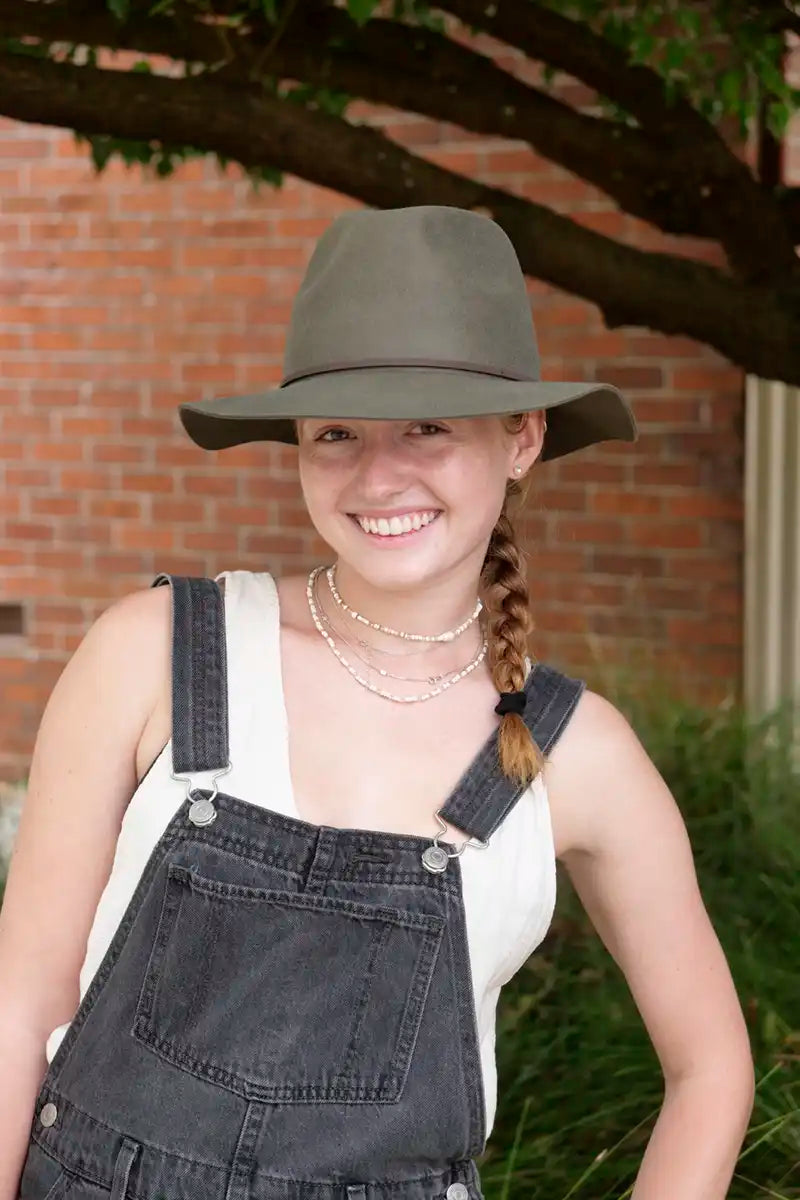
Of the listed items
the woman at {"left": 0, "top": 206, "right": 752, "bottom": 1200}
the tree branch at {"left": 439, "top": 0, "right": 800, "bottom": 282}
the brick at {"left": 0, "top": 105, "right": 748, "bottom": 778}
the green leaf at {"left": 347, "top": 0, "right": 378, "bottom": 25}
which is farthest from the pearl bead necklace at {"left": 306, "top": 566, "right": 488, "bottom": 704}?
the brick at {"left": 0, "top": 105, "right": 748, "bottom": 778}

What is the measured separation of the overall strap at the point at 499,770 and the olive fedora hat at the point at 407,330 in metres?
0.34

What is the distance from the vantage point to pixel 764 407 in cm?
475

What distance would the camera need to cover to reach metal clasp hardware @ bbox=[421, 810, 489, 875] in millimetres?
1584

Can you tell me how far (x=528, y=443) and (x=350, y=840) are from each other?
516mm

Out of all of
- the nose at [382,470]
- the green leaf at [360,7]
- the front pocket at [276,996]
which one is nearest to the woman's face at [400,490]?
the nose at [382,470]

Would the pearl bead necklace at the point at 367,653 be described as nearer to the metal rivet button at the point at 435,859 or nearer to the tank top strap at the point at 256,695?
the tank top strap at the point at 256,695

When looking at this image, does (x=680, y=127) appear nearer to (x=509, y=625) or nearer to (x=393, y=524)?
(x=509, y=625)

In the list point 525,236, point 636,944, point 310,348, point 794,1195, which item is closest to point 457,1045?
point 636,944

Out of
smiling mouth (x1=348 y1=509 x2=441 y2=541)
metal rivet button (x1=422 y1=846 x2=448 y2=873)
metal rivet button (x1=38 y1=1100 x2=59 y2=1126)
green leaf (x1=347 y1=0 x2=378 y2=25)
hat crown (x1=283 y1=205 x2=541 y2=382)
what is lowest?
metal rivet button (x1=38 y1=1100 x2=59 y2=1126)

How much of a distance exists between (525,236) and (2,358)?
344 centimetres

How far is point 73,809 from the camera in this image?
1.59 meters

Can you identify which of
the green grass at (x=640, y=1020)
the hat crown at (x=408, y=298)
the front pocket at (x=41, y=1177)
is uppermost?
the hat crown at (x=408, y=298)

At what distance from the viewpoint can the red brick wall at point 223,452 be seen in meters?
4.95

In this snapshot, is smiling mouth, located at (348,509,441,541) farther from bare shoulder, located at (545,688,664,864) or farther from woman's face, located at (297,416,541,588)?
bare shoulder, located at (545,688,664,864)
